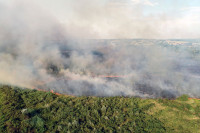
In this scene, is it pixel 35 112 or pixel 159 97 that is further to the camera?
pixel 159 97

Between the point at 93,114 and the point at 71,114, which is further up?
the point at 71,114

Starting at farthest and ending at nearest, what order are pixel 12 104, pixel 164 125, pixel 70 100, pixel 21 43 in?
pixel 21 43 < pixel 70 100 < pixel 12 104 < pixel 164 125

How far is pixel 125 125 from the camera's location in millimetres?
13242

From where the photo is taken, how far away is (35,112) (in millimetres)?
14578

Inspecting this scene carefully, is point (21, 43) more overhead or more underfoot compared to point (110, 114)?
more overhead

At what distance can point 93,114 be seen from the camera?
14578mm

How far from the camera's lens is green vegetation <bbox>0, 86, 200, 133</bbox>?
12.8 metres

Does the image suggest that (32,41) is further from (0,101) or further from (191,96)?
(191,96)

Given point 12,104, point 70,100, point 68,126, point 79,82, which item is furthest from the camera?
point 79,82

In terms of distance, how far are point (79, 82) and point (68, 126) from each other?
37.6ft

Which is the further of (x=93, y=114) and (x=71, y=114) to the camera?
(x=93, y=114)

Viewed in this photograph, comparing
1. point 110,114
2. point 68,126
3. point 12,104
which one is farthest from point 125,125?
point 12,104

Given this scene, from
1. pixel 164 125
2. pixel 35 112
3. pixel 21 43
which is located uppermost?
pixel 21 43

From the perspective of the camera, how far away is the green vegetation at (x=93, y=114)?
12781 millimetres
